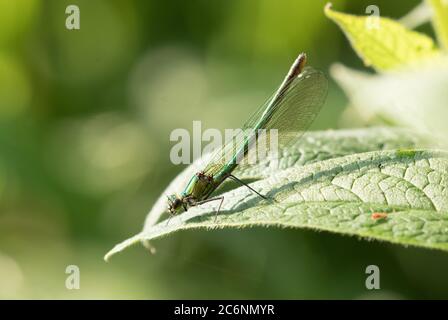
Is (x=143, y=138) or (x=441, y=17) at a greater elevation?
(x=143, y=138)

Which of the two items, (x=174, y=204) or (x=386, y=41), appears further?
(x=174, y=204)

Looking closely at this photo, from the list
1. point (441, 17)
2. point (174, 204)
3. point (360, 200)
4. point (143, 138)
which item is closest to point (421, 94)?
point (360, 200)

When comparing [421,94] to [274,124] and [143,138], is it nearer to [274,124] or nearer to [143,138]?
[274,124]

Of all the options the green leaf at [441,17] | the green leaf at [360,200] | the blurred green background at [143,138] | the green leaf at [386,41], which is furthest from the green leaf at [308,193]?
the blurred green background at [143,138]

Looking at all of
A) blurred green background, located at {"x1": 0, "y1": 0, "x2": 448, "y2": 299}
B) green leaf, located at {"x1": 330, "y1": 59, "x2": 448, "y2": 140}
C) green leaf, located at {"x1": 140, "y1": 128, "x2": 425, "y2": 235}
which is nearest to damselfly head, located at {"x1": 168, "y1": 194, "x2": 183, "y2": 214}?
green leaf, located at {"x1": 140, "y1": 128, "x2": 425, "y2": 235}
